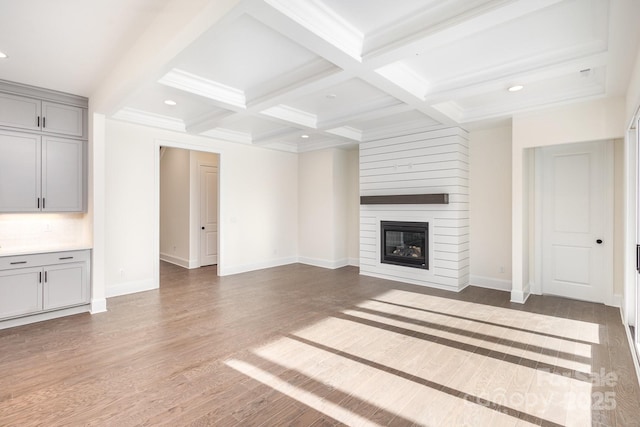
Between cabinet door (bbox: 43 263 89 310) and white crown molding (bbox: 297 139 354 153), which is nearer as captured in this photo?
cabinet door (bbox: 43 263 89 310)

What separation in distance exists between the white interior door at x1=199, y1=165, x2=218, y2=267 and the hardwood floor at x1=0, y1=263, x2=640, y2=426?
2814 millimetres

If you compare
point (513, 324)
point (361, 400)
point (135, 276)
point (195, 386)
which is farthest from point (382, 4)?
point (135, 276)

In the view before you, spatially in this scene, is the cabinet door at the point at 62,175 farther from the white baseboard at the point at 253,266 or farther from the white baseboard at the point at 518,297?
the white baseboard at the point at 518,297

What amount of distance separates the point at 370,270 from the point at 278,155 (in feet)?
10.8

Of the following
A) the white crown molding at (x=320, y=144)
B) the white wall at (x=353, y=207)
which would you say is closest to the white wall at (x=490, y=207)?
the white crown molding at (x=320, y=144)

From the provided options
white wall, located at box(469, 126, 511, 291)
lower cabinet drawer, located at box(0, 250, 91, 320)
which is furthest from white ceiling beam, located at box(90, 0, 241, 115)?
white wall, located at box(469, 126, 511, 291)

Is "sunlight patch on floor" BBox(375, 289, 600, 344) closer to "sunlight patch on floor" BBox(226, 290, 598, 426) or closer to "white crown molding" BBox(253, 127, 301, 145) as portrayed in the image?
"sunlight patch on floor" BBox(226, 290, 598, 426)

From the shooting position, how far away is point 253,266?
6691 millimetres

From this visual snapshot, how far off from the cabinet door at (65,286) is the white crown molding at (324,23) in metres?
3.89

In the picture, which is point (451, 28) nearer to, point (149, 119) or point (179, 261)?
point (149, 119)

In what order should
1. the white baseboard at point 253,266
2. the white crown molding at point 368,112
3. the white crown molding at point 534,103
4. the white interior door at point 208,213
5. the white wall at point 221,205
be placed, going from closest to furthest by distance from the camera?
1. the white crown molding at point 534,103
2. the white crown molding at point 368,112
3. the white wall at point 221,205
4. the white baseboard at point 253,266
5. the white interior door at point 208,213

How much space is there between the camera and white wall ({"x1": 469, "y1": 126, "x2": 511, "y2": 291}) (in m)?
5.00

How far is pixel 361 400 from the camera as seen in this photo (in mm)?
2209

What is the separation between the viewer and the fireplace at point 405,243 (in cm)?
538
